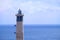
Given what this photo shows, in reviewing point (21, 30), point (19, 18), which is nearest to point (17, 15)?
point (19, 18)

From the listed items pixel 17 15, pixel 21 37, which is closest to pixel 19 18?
pixel 17 15

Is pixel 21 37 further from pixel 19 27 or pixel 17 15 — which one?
pixel 17 15

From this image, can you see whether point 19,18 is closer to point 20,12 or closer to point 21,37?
point 20,12

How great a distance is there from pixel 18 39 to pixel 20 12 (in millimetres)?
3789

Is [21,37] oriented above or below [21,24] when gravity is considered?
below

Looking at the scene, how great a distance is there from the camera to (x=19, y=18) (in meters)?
26.6

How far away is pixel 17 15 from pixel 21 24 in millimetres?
1378

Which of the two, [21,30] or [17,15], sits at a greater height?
[17,15]

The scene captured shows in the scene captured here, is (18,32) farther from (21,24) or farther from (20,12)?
(20,12)

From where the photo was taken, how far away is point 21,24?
2628cm

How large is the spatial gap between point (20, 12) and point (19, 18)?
967 mm

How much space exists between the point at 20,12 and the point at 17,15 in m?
0.74

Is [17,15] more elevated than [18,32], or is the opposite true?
[17,15]

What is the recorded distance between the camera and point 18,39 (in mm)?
25938
